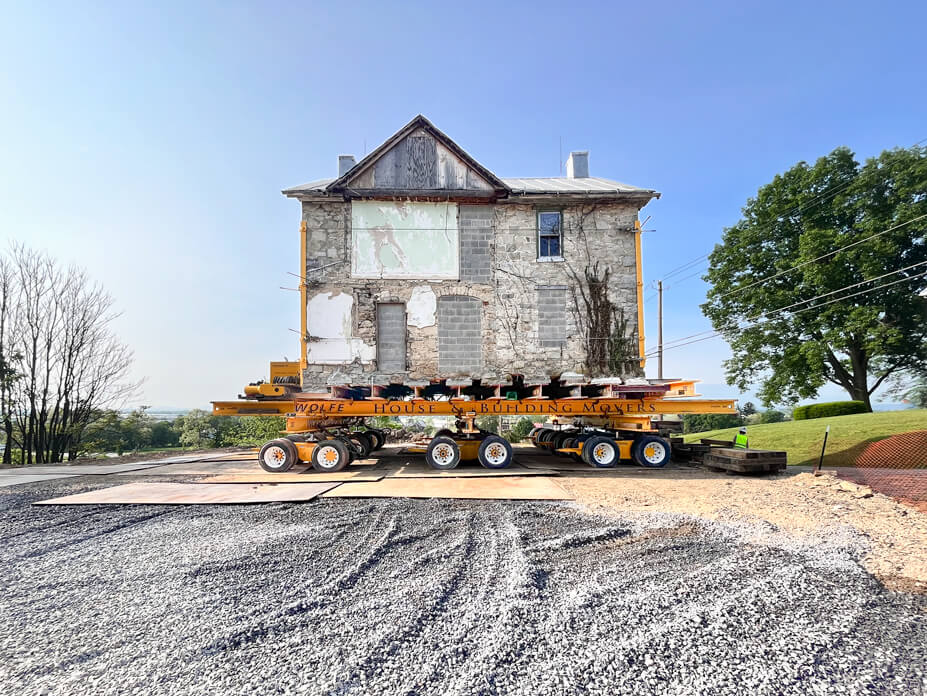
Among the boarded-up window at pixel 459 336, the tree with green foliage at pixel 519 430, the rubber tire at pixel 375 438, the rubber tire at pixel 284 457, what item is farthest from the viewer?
the tree with green foliage at pixel 519 430

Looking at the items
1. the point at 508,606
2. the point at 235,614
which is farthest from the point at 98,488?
the point at 508,606

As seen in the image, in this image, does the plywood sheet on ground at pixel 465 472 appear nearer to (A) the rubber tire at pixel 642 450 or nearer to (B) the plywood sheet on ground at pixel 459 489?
(B) the plywood sheet on ground at pixel 459 489

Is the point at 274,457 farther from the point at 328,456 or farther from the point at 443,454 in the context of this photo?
the point at 443,454

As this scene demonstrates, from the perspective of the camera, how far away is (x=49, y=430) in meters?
18.4

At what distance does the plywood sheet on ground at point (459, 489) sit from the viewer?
7.43 m

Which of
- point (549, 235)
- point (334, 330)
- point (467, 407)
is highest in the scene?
point (549, 235)

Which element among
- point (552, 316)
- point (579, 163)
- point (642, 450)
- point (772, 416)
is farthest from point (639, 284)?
point (772, 416)

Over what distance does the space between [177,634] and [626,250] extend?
12.5 m

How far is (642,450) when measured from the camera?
38.3ft

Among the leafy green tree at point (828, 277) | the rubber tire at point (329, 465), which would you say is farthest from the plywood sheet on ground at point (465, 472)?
the leafy green tree at point (828, 277)

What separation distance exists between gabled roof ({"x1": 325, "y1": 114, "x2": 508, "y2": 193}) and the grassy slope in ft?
41.3

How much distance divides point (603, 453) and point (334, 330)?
796 cm

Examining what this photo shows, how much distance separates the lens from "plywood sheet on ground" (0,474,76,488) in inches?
374

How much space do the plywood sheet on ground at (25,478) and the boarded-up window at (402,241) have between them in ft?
28.2
